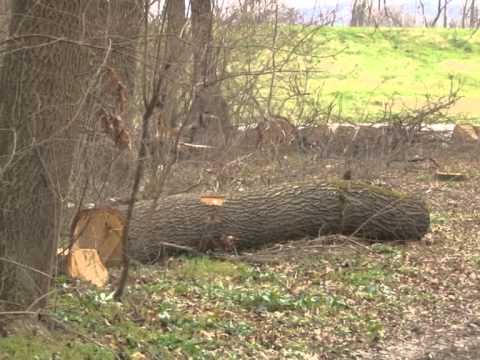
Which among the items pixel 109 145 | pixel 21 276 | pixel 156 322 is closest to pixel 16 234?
pixel 21 276

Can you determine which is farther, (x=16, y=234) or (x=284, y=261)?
(x=284, y=261)

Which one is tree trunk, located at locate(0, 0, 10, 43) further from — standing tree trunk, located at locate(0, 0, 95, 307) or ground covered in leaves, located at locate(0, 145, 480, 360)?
ground covered in leaves, located at locate(0, 145, 480, 360)

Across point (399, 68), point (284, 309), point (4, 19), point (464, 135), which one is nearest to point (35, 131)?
point (4, 19)

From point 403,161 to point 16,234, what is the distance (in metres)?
11.9

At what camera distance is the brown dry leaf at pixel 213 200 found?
9246 mm

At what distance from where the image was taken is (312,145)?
16469 millimetres

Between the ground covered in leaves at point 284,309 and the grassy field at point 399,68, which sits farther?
the grassy field at point 399,68

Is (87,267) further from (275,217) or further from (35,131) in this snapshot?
(275,217)

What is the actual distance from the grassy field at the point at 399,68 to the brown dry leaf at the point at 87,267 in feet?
68.1

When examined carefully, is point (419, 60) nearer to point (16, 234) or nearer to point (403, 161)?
point (403, 161)

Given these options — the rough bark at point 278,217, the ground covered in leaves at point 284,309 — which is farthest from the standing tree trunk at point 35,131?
the rough bark at point 278,217

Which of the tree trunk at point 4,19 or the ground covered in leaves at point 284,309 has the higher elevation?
the tree trunk at point 4,19

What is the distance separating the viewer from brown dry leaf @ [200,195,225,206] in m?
9.25

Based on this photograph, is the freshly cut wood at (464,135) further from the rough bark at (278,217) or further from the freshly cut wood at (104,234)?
the freshly cut wood at (104,234)
